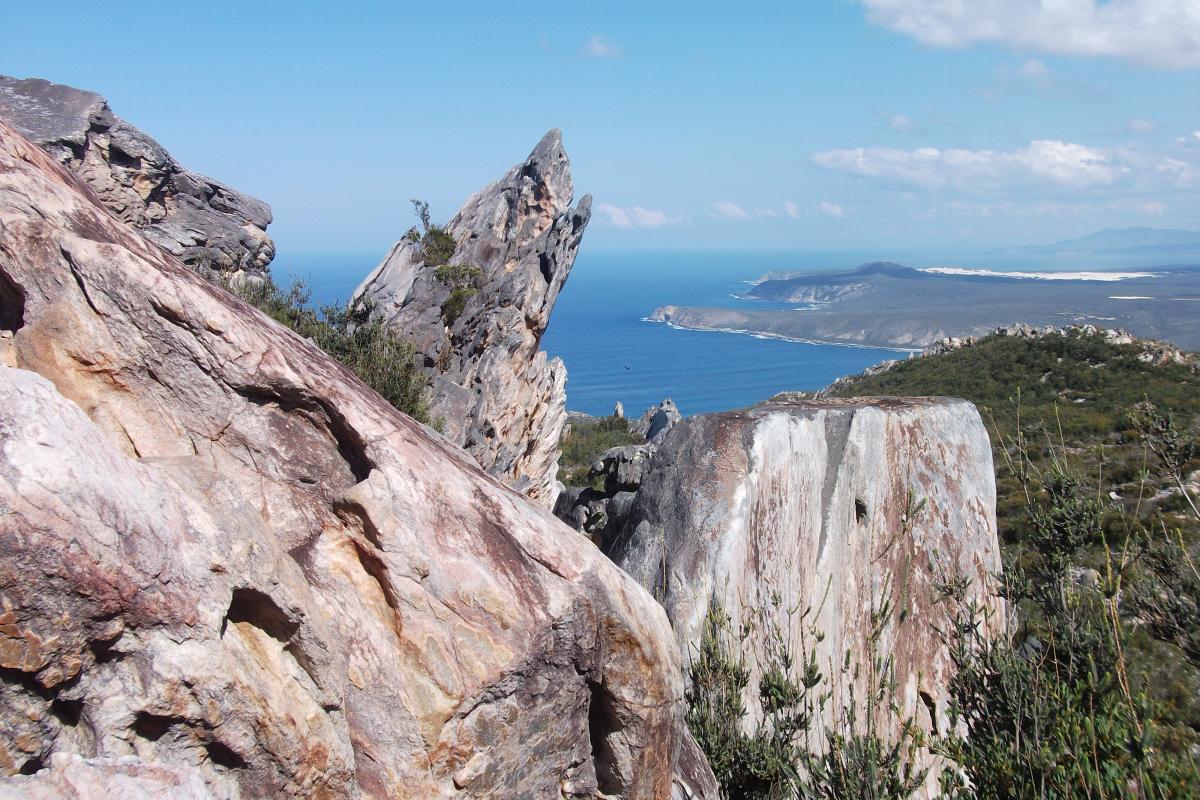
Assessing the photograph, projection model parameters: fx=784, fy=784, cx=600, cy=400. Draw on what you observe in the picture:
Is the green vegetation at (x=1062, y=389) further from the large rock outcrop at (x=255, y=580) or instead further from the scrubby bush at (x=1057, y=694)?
the large rock outcrop at (x=255, y=580)

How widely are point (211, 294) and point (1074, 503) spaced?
20.4ft

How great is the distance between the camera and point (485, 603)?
5328mm

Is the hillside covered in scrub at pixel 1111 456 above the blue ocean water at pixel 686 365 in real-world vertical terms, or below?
above

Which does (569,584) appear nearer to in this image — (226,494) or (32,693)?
(226,494)

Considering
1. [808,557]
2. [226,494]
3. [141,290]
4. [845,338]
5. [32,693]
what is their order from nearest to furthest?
1. [32,693]
2. [226,494]
3. [141,290]
4. [808,557]
5. [845,338]

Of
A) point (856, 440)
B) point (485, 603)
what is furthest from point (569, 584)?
point (856, 440)

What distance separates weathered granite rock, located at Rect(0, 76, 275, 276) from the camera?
17.6 meters

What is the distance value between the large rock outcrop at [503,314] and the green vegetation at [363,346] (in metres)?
1.55

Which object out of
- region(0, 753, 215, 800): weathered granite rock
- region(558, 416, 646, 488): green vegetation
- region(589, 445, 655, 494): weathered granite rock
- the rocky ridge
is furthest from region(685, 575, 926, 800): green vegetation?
region(558, 416, 646, 488): green vegetation

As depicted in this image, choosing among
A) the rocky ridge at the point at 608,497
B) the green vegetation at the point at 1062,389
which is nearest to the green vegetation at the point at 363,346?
the rocky ridge at the point at 608,497

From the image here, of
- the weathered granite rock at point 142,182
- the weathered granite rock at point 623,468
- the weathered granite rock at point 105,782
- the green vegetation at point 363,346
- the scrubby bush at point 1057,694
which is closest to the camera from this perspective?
the weathered granite rock at point 105,782

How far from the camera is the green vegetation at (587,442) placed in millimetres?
35138

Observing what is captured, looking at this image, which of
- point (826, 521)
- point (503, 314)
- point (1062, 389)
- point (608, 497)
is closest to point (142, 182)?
point (503, 314)

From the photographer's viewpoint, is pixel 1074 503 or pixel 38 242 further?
pixel 1074 503
